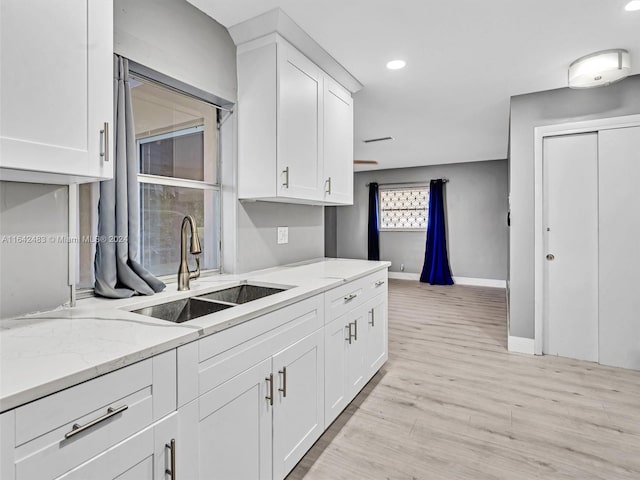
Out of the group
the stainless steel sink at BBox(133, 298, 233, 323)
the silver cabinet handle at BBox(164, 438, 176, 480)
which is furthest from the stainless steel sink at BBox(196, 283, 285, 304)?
the silver cabinet handle at BBox(164, 438, 176, 480)

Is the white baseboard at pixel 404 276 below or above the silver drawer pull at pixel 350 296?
below

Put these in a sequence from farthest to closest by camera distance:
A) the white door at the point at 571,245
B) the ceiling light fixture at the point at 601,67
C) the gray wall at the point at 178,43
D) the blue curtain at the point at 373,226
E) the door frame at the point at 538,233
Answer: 1. the blue curtain at the point at 373,226
2. the door frame at the point at 538,233
3. the white door at the point at 571,245
4. the ceiling light fixture at the point at 601,67
5. the gray wall at the point at 178,43

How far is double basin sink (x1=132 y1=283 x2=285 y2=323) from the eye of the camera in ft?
5.25

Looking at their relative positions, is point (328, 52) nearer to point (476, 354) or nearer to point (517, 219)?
point (517, 219)

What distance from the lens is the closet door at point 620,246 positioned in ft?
9.60

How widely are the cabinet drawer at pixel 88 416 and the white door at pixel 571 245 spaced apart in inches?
134

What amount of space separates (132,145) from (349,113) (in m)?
1.83

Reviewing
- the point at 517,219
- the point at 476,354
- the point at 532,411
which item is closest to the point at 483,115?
the point at 517,219

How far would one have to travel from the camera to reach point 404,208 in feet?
25.1

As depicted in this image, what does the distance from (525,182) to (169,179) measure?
10.1ft

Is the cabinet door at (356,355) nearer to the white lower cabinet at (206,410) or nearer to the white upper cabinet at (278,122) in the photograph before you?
the white lower cabinet at (206,410)

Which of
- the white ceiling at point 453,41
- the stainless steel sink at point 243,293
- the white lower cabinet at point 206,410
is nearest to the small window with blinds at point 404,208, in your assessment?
the white ceiling at point 453,41

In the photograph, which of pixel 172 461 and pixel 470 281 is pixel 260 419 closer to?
pixel 172 461

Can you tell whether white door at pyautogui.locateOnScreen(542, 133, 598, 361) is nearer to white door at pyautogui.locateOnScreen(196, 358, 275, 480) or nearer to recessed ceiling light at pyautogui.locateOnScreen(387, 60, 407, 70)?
recessed ceiling light at pyautogui.locateOnScreen(387, 60, 407, 70)
